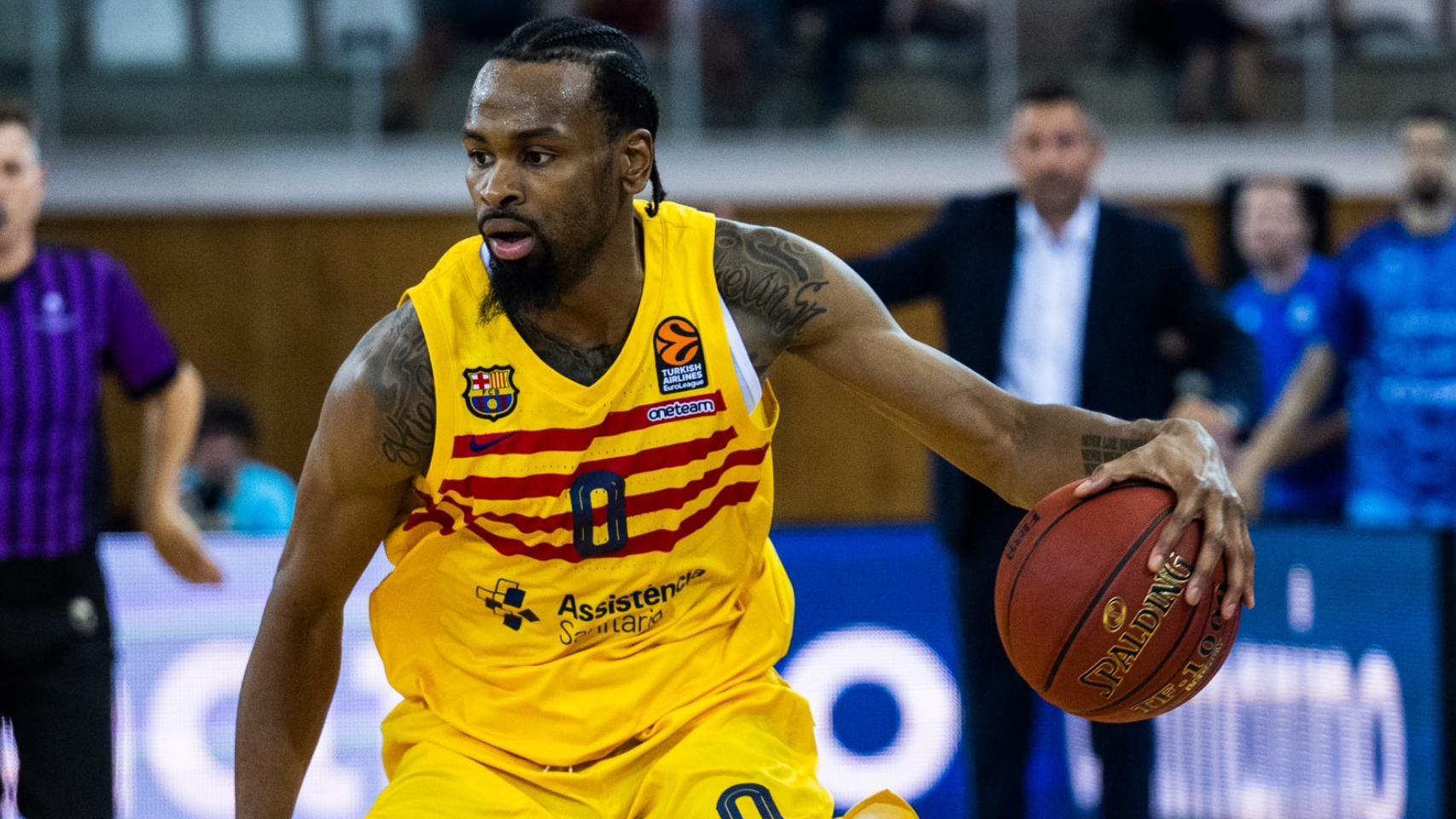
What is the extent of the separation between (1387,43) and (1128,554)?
27.2 ft

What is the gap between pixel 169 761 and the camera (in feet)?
19.9

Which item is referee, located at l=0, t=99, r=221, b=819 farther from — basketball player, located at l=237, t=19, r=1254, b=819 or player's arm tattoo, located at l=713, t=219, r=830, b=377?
player's arm tattoo, located at l=713, t=219, r=830, b=377

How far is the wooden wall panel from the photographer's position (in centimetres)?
1033

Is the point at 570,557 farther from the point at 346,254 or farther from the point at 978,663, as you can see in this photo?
the point at 346,254

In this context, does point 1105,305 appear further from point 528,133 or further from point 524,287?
point 528,133

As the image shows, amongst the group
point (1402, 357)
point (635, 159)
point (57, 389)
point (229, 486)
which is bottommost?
point (229, 486)

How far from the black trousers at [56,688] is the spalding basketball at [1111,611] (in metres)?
2.41

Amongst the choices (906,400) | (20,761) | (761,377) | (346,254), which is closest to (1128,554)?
(906,400)

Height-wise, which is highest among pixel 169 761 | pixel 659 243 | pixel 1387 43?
pixel 1387 43

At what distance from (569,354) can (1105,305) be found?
2630 millimetres

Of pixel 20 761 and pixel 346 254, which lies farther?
pixel 346 254

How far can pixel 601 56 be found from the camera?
2979mm

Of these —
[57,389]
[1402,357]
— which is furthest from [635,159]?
[1402,357]

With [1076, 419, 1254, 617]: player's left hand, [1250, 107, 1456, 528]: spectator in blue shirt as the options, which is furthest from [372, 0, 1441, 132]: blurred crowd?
[1076, 419, 1254, 617]: player's left hand
